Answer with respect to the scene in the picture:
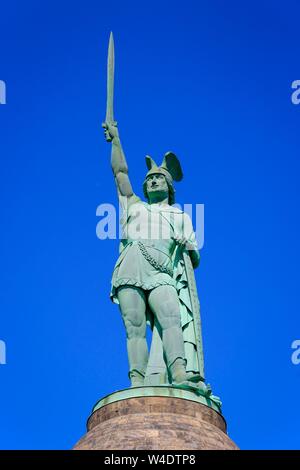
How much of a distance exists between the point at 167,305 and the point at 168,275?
79 centimetres

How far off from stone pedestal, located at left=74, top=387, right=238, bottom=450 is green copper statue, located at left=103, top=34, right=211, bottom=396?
493 mm

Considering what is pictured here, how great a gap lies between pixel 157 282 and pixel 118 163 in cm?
310

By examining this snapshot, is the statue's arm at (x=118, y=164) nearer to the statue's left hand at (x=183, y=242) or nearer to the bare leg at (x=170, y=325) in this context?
the statue's left hand at (x=183, y=242)

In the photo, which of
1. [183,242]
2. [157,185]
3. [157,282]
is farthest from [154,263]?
[157,185]

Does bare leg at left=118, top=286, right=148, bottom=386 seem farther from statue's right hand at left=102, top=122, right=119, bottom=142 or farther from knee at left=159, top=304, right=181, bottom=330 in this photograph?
statue's right hand at left=102, top=122, right=119, bottom=142

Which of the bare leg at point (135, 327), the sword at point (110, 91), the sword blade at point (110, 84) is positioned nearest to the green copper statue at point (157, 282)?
the bare leg at point (135, 327)

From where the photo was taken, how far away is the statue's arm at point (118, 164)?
18922 millimetres

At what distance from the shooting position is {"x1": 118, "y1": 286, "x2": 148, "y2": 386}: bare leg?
16.7 m

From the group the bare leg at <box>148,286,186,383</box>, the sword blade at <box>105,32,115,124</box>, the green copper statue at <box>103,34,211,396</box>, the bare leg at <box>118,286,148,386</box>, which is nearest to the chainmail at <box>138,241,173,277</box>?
the green copper statue at <box>103,34,211,396</box>

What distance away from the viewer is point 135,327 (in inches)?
666

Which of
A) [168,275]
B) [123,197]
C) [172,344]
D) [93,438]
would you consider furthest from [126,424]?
[123,197]

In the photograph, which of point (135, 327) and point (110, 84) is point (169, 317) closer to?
point (135, 327)

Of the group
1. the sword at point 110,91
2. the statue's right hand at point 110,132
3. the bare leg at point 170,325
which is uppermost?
the sword at point 110,91
